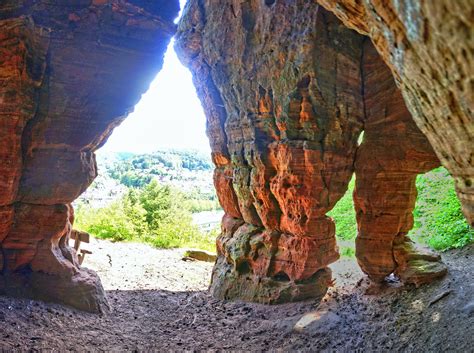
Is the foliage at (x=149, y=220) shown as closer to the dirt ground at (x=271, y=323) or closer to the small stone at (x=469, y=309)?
the dirt ground at (x=271, y=323)

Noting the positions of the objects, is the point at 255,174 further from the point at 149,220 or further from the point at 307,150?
the point at 149,220

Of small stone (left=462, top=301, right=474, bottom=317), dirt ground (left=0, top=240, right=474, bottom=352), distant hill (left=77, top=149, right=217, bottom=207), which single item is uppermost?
distant hill (left=77, top=149, right=217, bottom=207)

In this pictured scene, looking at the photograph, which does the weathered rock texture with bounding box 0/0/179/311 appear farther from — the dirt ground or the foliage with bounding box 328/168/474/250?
the foliage with bounding box 328/168/474/250

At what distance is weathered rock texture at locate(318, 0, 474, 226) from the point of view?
3203 mm

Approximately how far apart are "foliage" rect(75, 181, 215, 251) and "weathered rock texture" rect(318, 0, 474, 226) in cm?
2361

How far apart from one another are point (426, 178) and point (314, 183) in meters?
13.7

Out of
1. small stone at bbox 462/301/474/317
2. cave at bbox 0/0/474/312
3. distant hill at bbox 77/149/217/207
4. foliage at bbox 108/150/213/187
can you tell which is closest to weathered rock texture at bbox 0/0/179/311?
cave at bbox 0/0/474/312

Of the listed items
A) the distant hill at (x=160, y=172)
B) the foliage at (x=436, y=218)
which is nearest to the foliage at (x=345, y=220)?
the foliage at (x=436, y=218)

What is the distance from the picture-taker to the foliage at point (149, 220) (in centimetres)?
2664

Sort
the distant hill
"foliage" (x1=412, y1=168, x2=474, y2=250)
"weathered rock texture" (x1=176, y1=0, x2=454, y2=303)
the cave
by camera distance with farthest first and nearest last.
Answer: the distant hill → "foliage" (x1=412, y1=168, x2=474, y2=250) → "weathered rock texture" (x1=176, y1=0, x2=454, y2=303) → the cave

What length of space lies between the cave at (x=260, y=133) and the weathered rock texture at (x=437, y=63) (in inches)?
195

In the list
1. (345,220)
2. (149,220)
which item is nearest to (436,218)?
(345,220)

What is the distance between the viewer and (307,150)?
35.1 feet

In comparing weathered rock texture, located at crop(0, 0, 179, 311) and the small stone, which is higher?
weathered rock texture, located at crop(0, 0, 179, 311)
